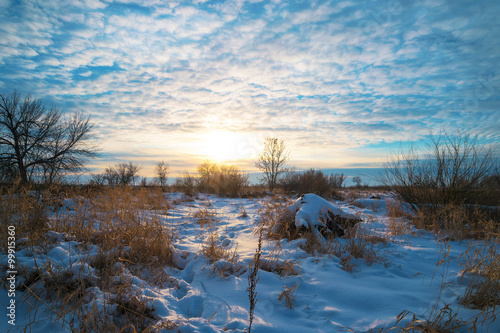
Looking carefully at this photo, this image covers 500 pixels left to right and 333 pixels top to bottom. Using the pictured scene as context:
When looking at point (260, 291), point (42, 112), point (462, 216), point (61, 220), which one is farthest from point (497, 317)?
point (42, 112)

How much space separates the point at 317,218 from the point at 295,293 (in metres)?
2.15

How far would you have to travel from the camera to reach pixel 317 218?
14.3ft

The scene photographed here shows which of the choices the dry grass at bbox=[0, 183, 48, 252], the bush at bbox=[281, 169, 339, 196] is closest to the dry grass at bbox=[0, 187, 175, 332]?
the dry grass at bbox=[0, 183, 48, 252]

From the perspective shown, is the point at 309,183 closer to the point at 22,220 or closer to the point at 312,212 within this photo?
the point at 312,212

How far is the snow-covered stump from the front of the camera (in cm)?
420

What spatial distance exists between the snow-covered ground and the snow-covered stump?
851mm

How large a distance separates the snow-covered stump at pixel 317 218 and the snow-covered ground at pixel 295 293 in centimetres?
85

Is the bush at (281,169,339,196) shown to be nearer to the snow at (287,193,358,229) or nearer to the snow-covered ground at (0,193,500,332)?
the snow at (287,193,358,229)

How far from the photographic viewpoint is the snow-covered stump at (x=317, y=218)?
4.20m

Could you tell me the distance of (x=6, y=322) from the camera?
1689mm

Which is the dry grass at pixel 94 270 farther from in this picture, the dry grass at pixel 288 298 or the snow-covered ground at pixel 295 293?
the dry grass at pixel 288 298

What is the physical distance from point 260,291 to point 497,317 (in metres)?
1.94

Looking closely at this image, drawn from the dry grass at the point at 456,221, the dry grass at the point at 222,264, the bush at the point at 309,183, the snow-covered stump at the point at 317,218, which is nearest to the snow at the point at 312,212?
the snow-covered stump at the point at 317,218

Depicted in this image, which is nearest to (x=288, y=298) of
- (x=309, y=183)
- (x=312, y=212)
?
(x=312, y=212)
